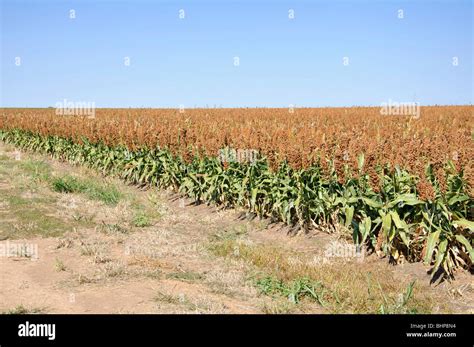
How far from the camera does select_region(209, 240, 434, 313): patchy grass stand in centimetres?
543

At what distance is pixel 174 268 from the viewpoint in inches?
262

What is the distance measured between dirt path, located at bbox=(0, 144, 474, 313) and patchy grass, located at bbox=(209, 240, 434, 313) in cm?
2

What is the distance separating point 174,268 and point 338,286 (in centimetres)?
227

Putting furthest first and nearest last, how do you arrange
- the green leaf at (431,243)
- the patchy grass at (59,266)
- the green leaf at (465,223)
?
the patchy grass at (59,266) → the green leaf at (431,243) → the green leaf at (465,223)

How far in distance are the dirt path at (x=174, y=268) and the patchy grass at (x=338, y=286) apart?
0.02 meters

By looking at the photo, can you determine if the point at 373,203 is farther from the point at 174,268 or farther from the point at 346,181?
the point at 174,268

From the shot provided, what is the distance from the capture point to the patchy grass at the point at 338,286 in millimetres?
5430

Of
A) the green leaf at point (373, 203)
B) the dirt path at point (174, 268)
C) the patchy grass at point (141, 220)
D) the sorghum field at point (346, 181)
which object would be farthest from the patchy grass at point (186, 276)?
the patchy grass at point (141, 220)

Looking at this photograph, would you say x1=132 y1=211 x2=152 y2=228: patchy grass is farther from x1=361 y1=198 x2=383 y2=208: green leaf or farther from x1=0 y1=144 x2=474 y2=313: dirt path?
x1=361 y1=198 x2=383 y2=208: green leaf

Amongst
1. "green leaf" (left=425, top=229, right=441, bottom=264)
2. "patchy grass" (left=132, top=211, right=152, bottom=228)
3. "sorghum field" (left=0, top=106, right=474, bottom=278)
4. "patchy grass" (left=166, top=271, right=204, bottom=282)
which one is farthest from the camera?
"patchy grass" (left=132, top=211, right=152, bottom=228)

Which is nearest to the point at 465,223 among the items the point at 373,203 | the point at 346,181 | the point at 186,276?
the point at 373,203

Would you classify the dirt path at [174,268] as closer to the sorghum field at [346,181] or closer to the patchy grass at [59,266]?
the patchy grass at [59,266]

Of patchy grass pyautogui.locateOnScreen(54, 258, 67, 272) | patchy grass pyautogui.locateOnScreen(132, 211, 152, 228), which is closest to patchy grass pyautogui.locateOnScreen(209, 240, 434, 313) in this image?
patchy grass pyautogui.locateOnScreen(54, 258, 67, 272)

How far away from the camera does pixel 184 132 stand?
12.6m
